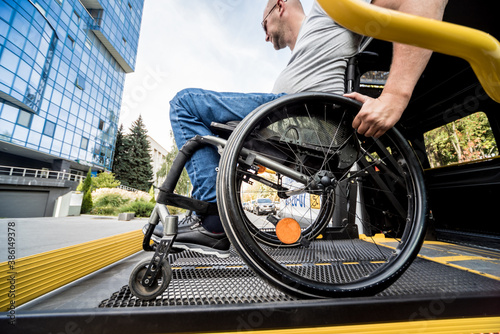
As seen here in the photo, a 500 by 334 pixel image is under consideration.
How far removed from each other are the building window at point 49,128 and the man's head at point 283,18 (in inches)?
896

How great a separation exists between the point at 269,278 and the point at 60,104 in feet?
81.8

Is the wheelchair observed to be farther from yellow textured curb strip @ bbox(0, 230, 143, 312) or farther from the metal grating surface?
yellow textured curb strip @ bbox(0, 230, 143, 312)

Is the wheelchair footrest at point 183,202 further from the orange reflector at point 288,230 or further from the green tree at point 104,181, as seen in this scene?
the green tree at point 104,181

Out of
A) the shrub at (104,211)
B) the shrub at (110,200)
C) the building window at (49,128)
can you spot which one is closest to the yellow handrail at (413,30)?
the shrub at (104,211)

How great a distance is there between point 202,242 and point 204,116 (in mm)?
667

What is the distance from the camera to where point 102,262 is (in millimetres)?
1575

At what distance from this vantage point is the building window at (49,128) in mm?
16842

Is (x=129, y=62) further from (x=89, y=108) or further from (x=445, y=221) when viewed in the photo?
(x=445, y=221)

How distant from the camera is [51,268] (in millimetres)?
1162

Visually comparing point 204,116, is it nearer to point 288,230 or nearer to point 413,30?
point 288,230

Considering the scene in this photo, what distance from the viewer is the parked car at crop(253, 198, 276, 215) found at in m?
1.74

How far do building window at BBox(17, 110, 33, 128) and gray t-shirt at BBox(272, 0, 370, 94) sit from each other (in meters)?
21.6

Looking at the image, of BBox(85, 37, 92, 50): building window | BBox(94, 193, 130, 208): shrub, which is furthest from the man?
BBox(85, 37, 92, 50): building window

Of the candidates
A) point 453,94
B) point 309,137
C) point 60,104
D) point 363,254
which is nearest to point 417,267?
point 363,254
